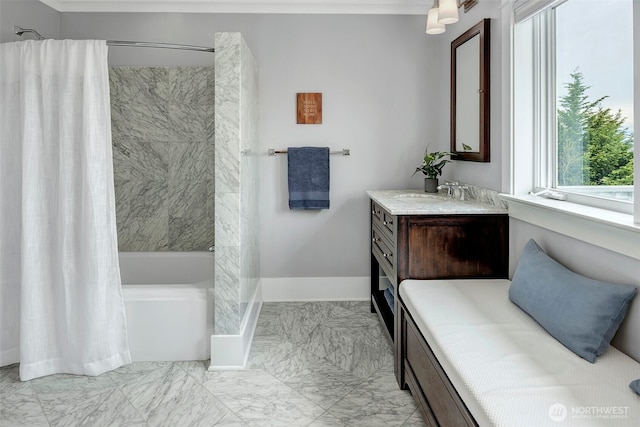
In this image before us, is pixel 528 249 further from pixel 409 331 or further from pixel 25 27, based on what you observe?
pixel 25 27

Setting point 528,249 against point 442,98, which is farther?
point 442,98

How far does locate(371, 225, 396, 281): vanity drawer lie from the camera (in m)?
2.54

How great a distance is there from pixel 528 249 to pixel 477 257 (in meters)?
0.37

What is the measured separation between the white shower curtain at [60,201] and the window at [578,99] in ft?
7.31

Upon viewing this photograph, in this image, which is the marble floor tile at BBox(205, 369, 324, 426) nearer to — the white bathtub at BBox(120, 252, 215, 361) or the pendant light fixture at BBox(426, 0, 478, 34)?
the white bathtub at BBox(120, 252, 215, 361)

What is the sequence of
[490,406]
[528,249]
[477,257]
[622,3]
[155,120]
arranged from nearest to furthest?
[490,406] → [622,3] → [528,249] → [477,257] → [155,120]

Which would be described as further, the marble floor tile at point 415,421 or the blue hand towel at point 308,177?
the blue hand towel at point 308,177

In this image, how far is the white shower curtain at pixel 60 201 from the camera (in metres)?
2.43

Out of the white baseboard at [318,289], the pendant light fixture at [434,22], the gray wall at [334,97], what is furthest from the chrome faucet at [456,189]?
the white baseboard at [318,289]

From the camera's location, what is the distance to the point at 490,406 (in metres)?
1.20

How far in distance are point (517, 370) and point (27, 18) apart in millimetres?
3687

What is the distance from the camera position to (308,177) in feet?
12.0

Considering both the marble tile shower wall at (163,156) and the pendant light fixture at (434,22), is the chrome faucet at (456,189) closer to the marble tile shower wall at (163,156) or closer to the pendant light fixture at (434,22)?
the pendant light fixture at (434,22)

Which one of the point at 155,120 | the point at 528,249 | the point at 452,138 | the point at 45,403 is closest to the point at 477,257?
the point at 528,249
